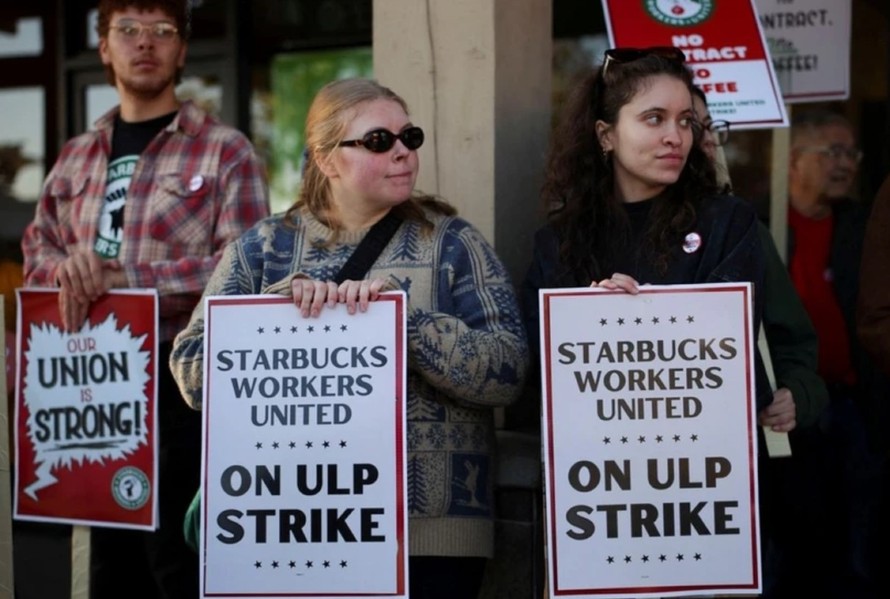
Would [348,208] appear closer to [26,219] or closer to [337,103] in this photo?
[337,103]

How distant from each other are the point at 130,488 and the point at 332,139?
1.38 m

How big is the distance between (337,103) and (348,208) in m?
0.27

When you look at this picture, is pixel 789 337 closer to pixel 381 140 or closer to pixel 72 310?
pixel 381 140

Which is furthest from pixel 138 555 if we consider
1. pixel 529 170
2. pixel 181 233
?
pixel 529 170

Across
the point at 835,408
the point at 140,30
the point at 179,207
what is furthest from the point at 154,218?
the point at 835,408

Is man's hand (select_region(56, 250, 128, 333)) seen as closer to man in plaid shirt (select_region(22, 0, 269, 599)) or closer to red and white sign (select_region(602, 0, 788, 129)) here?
man in plaid shirt (select_region(22, 0, 269, 599))

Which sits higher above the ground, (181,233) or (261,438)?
(181,233)

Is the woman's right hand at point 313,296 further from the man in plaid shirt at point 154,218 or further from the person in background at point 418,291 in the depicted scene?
the man in plaid shirt at point 154,218

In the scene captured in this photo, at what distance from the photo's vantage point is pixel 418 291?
3998mm

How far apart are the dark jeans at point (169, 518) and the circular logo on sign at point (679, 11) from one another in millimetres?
1811

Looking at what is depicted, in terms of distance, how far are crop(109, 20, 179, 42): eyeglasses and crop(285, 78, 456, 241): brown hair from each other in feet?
3.55

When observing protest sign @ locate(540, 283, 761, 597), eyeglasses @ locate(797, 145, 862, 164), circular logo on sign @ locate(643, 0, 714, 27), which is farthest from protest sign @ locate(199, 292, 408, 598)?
eyeglasses @ locate(797, 145, 862, 164)

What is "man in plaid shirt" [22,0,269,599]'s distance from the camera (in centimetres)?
487

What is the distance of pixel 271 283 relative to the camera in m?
4.10
